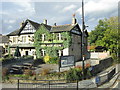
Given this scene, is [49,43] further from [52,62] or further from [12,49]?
[12,49]

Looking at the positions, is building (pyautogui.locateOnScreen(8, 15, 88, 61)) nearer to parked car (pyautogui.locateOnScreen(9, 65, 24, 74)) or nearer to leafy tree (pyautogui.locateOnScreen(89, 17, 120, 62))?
leafy tree (pyautogui.locateOnScreen(89, 17, 120, 62))

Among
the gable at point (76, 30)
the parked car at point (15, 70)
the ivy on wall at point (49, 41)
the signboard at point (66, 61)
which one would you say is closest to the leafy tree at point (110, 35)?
the gable at point (76, 30)

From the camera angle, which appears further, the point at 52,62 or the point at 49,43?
the point at 49,43

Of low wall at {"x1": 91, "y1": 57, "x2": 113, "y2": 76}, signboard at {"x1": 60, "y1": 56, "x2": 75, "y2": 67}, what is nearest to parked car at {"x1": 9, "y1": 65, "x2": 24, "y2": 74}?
signboard at {"x1": 60, "y1": 56, "x2": 75, "y2": 67}

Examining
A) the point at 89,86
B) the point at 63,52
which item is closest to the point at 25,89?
the point at 89,86

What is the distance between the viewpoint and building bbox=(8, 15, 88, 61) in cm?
2462

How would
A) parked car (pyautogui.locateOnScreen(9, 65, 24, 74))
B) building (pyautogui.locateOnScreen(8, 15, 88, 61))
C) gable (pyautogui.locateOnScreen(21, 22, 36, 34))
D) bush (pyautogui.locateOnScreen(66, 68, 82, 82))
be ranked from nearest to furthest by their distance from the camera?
bush (pyautogui.locateOnScreen(66, 68, 82, 82))
parked car (pyautogui.locateOnScreen(9, 65, 24, 74))
building (pyautogui.locateOnScreen(8, 15, 88, 61))
gable (pyautogui.locateOnScreen(21, 22, 36, 34))

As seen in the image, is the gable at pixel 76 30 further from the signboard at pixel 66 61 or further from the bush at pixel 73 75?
the bush at pixel 73 75

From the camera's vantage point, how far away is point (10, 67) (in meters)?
17.5

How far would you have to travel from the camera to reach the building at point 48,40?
969 inches

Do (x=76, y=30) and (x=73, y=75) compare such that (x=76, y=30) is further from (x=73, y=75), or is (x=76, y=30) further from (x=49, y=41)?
(x=73, y=75)

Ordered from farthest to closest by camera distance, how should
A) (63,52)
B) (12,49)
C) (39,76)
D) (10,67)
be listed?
(12,49), (63,52), (10,67), (39,76)

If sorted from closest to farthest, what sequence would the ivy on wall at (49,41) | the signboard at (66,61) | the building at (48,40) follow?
the signboard at (66,61) < the ivy on wall at (49,41) < the building at (48,40)

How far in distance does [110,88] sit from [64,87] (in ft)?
14.7
